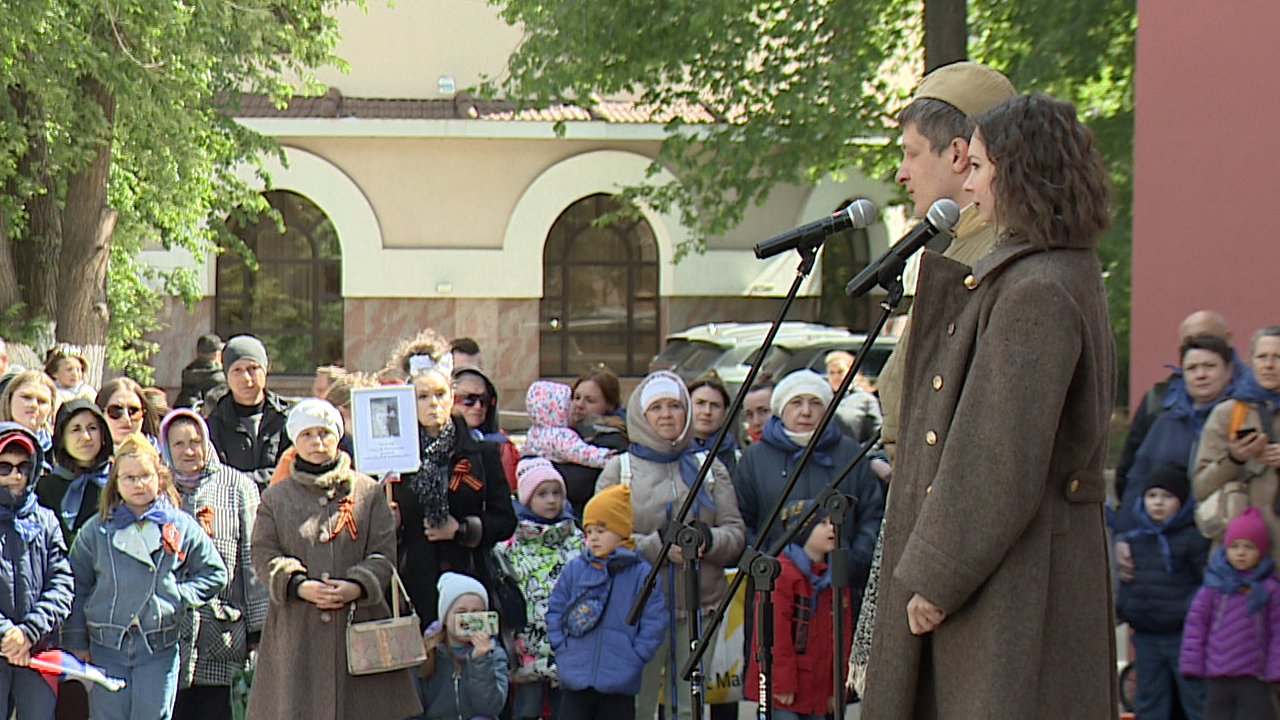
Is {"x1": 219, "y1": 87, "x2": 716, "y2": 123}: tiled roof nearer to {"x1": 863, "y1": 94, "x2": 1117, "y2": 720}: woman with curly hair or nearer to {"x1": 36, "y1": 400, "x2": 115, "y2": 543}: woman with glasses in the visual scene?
{"x1": 36, "y1": 400, "x2": 115, "y2": 543}: woman with glasses

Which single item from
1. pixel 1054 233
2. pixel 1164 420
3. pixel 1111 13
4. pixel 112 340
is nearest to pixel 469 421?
pixel 1164 420

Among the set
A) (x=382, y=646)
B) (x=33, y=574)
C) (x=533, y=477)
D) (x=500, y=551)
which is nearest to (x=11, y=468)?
(x=33, y=574)

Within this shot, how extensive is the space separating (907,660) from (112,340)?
15109mm

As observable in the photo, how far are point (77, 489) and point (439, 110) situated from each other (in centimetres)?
1776

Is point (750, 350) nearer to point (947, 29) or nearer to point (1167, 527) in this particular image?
point (947, 29)

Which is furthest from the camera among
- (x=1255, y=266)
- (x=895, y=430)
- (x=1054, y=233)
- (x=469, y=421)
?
(x=1255, y=266)

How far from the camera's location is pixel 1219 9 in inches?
365

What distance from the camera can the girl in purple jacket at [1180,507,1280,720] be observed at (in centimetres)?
666

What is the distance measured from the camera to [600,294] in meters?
26.0

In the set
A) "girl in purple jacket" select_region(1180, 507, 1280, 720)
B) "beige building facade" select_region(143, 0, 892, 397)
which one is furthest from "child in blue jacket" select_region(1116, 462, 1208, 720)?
"beige building facade" select_region(143, 0, 892, 397)

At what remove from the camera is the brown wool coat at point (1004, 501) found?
130 inches

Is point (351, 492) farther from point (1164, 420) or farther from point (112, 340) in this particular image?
point (112, 340)

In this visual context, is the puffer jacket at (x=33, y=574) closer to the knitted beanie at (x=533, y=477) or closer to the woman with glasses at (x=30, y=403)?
the woman with glasses at (x=30, y=403)

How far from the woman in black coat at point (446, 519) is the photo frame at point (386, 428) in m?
0.55
